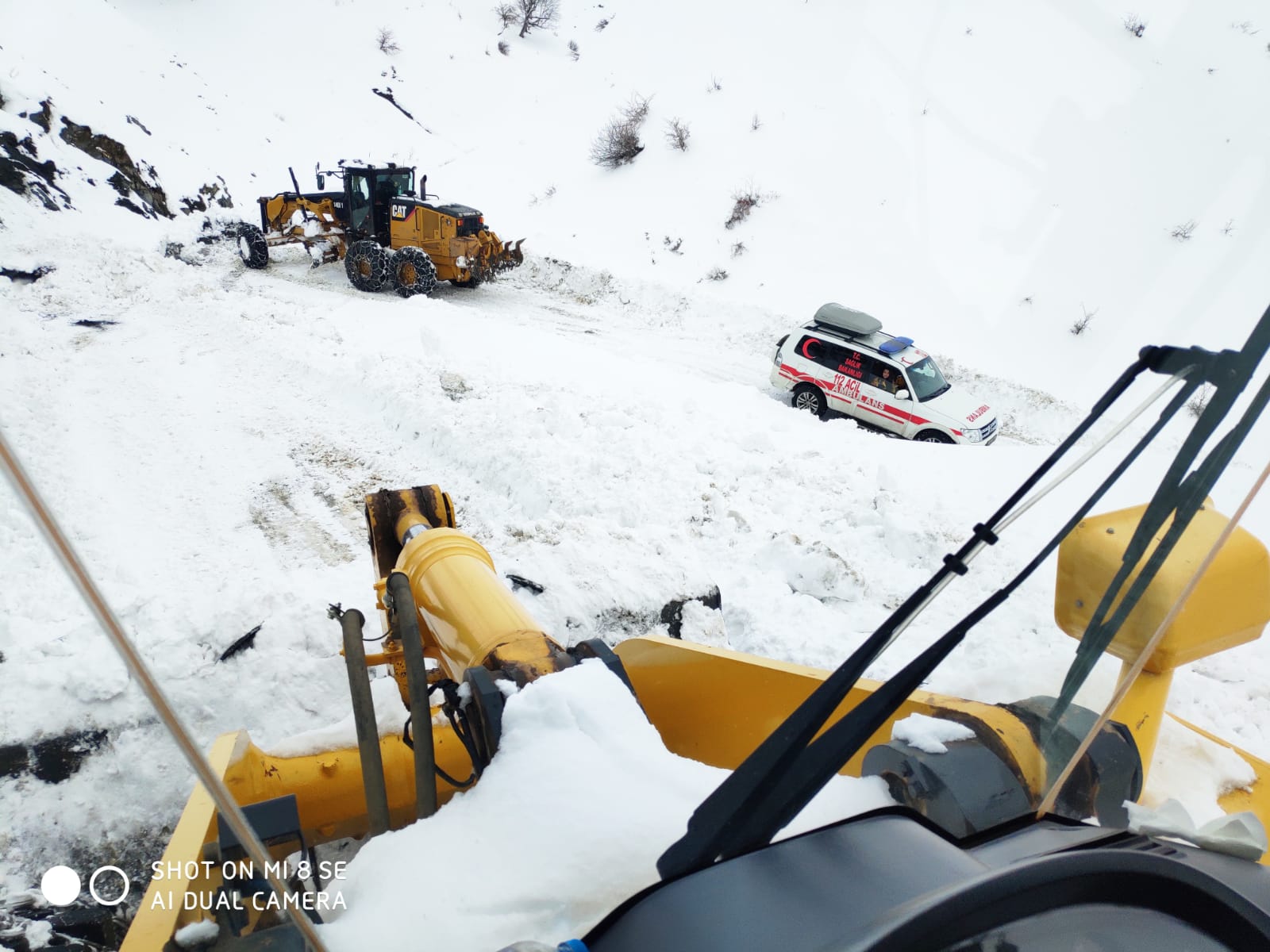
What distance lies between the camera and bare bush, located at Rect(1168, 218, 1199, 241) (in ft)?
4.47

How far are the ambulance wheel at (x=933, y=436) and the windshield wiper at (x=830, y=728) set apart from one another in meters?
9.12

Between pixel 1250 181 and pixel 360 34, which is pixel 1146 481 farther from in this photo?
pixel 360 34

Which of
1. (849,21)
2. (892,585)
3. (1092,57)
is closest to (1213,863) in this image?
(1092,57)

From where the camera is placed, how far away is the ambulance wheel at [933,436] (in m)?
9.88

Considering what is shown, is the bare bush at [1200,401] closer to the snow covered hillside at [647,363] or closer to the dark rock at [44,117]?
the snow covered hillside at [647,363]

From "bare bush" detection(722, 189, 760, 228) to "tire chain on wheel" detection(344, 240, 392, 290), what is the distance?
822cm

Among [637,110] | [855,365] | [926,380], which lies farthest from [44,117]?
[926,380]

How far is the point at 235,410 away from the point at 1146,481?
25.3 ft

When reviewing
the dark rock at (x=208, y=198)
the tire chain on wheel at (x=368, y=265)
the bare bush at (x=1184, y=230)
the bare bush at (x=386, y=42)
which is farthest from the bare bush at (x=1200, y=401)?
the bare bush at (x=386, y=42)

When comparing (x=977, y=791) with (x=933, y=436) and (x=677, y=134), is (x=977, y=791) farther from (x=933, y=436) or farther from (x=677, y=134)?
(x=677, y=134)

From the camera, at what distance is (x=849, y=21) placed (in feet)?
7.70

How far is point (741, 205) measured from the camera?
17.4 metres

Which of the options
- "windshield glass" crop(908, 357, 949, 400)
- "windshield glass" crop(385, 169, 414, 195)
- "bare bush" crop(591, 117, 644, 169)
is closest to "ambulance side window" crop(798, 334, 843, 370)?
"windshield glass" crop(908, 357, 949, 400)

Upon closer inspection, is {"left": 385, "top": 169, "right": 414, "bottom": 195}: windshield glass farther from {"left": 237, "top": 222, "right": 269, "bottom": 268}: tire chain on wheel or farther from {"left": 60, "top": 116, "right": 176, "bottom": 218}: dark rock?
{"left": 60, "top": 116, "right": 176, "bottom": 218}: dark rock
